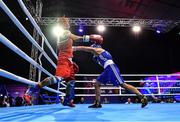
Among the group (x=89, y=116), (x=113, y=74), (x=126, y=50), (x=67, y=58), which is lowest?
(x=89, y=116)

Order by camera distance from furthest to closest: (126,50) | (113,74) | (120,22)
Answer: (126,50) → (120,22) → (113,74)

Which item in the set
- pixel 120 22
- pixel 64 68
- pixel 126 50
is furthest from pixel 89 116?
pixel 126 50

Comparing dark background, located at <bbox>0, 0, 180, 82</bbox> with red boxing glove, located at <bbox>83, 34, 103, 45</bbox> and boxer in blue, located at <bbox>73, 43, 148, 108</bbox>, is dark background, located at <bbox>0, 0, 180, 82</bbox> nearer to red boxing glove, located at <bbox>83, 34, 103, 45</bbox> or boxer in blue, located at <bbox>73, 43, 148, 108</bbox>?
boxer in blue, located at <bbox>73, 43, 148, 108</bbox>

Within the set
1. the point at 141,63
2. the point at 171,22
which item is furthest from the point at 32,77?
the point at 141,63

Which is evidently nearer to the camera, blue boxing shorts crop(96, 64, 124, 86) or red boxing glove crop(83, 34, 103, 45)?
red boxing glove crop(83, 34, 103, 45)

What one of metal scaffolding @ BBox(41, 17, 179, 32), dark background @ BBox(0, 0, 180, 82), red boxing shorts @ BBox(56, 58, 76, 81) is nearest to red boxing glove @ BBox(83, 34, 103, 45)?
red boxing shorts @ BBox(56, 58, 76, 81)

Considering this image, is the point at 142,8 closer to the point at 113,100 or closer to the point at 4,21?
the point at 113,100

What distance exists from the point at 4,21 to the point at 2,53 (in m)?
2.28

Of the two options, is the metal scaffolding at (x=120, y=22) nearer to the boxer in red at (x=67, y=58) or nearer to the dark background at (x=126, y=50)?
the dark background at (x=126, y=50)

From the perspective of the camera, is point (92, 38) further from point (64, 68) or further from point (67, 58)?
point (64, 68)

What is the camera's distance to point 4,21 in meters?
13.4

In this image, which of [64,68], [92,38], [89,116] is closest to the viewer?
[89,116]

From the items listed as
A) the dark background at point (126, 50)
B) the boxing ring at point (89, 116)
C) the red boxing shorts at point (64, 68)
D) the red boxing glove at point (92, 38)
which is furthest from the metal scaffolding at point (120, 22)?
the boxing ring at point (89, 116)

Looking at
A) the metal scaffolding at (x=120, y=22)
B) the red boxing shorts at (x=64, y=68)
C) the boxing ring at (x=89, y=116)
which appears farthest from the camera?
the metal scaffolding at (x=120, y=22)
